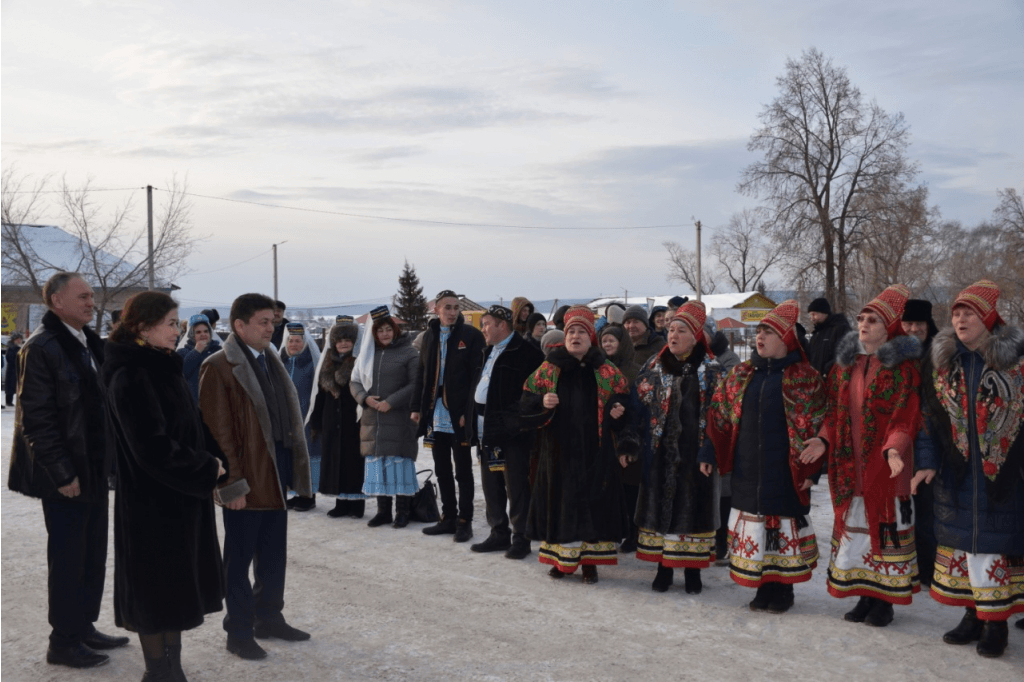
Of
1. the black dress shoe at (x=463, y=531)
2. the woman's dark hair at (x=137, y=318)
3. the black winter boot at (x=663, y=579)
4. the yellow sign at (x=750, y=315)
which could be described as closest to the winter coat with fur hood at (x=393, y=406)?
the black dress shoe at (x=463, y=531)

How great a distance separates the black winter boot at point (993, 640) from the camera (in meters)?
4.77

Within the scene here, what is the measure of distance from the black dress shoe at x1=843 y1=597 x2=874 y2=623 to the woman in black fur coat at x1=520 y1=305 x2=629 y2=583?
159 centimetres

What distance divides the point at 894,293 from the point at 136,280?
3013 centimetres

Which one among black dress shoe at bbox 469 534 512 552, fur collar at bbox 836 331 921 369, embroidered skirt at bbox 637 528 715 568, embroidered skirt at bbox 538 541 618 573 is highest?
fur collar at bbox 836 331 921 369

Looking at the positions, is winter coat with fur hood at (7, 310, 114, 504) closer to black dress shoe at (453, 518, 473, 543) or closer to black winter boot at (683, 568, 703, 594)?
black dress shoe at (453, 518, 473, 543)

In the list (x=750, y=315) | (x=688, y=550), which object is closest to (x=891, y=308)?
(x=688, y=550)

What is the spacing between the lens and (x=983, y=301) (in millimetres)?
5008

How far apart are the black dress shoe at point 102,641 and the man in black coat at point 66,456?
0.24 feet

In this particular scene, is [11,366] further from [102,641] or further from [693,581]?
[693,581]

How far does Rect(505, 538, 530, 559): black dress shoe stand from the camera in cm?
694

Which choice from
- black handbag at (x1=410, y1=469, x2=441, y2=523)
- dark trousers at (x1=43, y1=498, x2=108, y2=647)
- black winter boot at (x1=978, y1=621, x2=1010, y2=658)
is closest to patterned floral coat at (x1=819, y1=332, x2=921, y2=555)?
black winter boot at (x1=978, y1=621, x2=1010, y2=658)

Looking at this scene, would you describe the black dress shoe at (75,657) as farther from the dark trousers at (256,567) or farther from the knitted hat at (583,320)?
the knitted hat at (583,320)

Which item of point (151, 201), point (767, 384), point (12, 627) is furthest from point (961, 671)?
point (151, 201)

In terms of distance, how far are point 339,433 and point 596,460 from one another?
3.19 m
